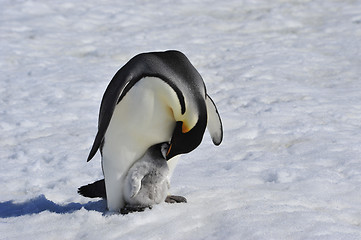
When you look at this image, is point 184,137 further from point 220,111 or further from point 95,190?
point 220,111

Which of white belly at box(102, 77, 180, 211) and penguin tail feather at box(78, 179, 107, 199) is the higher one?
white belly at box(102, 77, 180, 211)

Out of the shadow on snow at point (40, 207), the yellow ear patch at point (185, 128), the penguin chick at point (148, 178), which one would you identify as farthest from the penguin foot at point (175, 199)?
the yellow ear patch at point (185, 128)

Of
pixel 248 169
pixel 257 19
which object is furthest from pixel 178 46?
pixel 248 169

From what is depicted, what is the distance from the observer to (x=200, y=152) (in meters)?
4.62

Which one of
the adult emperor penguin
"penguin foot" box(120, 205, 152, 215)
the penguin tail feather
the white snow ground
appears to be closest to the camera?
the adult emperor penguin

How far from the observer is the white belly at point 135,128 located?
2902 millimetres

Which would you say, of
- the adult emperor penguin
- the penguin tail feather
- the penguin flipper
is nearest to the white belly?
the adult emperor penguin

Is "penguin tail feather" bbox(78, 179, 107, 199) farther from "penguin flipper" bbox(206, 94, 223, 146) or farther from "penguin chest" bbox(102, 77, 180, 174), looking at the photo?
"penguin flipper" bbox(206, 94, 223, 146)

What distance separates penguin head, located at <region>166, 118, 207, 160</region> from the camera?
291 cm

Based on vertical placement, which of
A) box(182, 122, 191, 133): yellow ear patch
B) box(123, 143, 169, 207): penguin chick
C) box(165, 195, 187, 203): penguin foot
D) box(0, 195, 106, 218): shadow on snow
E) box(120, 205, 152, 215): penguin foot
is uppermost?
box(182, 122, 191, 133): yellow ear patch

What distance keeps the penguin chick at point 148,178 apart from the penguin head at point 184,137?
0.18 feet

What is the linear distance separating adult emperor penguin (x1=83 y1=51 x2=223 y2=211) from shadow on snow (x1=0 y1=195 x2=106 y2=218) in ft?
1.27

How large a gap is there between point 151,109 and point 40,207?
3.09 ft

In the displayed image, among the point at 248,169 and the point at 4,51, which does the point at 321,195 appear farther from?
the point at 4,51
